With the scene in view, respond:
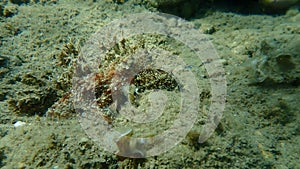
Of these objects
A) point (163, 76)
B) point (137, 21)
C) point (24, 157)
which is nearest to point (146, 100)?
point (163, 76)

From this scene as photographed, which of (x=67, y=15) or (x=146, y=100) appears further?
(x=67, y=15)

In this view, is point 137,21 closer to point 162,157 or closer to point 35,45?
point 35,45

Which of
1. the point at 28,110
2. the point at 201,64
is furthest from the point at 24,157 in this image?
the point at 201,64

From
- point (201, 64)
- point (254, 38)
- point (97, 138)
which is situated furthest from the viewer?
point (254, 38)

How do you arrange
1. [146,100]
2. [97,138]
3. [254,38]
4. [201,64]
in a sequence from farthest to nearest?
[254,38] < [201,64] < [146,100] < [97,138]

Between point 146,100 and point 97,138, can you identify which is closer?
point 97,138

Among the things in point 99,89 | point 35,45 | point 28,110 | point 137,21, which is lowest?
point 28,110

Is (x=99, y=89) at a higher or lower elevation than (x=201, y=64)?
lower

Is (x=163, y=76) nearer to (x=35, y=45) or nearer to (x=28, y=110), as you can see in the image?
(x=28, y=110)

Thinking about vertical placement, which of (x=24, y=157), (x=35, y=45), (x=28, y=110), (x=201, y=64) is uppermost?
(x=35, y=45)
